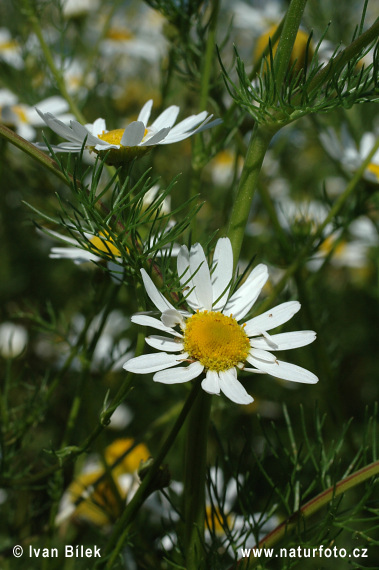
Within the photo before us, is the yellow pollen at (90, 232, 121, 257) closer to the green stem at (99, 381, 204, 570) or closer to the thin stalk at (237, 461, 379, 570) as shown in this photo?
the green stem at (99, 381, 204, 570)

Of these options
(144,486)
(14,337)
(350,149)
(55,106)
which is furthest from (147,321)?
(14,337)

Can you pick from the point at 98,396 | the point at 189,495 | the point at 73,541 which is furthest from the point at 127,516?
the point at 98,396

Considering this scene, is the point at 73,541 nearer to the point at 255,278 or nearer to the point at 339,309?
the point at 255,278

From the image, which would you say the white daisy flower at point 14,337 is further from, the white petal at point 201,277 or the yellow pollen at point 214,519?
the white petal at point 201,277

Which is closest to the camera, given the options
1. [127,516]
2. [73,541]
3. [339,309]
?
[127,516]

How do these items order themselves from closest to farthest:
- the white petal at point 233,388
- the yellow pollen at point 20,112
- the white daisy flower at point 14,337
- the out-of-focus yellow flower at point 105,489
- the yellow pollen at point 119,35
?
the white petal at point 233,388 < the out-of-focus yellow flower at point 105,489 < the yellow pollen at point 20,112 < the white daisy flower at point 14,337 < the yellow pollen at point 119,35

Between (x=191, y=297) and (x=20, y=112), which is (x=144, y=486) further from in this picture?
(x=20, y=112)

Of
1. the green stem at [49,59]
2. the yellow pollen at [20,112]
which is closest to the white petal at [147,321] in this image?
the green stem at [49,59]
